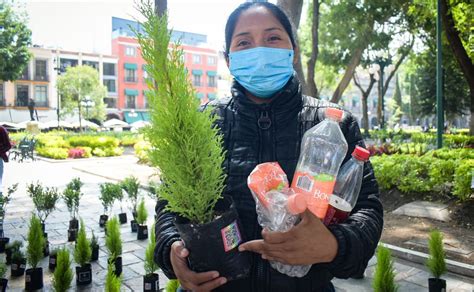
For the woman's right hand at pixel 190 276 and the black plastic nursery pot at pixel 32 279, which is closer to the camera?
the woman's right hand at pixel 190 276

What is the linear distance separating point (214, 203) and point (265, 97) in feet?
2.51

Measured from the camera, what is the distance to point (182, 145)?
122 cm

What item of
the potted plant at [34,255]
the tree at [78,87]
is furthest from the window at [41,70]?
the potted plant at [34,255]


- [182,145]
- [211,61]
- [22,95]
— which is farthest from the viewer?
[211,61]

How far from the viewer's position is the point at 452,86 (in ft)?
104

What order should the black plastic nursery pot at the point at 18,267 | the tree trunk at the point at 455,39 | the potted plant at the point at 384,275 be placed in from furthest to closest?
the tree trunk at the point at 455,39
the black plastic nursery pot at the point at 18,267
the potted plant at the point at 384,275

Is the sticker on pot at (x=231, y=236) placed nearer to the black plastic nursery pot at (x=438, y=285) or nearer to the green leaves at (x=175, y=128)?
the green leaves at (x=175, y=128)

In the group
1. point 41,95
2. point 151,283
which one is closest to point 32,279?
point 151,283

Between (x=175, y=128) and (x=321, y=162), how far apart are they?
1.79ft

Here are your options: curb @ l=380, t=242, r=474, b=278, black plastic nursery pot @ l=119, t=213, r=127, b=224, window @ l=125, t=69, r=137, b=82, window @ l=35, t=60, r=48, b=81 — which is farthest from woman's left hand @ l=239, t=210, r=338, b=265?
window @ l=125, t=69, r=137, b=82

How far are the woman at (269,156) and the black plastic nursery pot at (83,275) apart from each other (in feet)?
11.0

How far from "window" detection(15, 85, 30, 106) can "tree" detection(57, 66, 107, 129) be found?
10280mm

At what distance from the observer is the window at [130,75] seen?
61.7 meters

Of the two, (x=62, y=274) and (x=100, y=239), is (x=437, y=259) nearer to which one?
(x=62, y=274)
